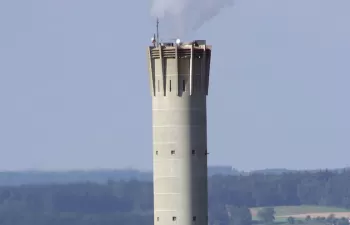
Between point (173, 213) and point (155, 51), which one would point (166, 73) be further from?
point (173, 213)

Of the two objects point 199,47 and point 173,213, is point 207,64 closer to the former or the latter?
point 199,47

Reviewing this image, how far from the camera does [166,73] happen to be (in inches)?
1769

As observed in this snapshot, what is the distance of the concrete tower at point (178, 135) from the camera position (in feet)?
146

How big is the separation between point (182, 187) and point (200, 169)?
0.71m

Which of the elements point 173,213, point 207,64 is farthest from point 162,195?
point 207,64

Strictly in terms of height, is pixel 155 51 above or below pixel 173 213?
above

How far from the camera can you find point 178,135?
44750 mm

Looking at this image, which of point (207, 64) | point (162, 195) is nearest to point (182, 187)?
point (162, 195)

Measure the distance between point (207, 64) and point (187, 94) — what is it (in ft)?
3.56

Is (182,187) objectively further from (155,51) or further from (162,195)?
(155,51)

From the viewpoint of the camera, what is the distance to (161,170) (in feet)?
147

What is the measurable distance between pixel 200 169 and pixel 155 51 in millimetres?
3372

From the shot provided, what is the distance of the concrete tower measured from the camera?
44.6 metres

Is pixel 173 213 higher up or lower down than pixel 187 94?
lower down
